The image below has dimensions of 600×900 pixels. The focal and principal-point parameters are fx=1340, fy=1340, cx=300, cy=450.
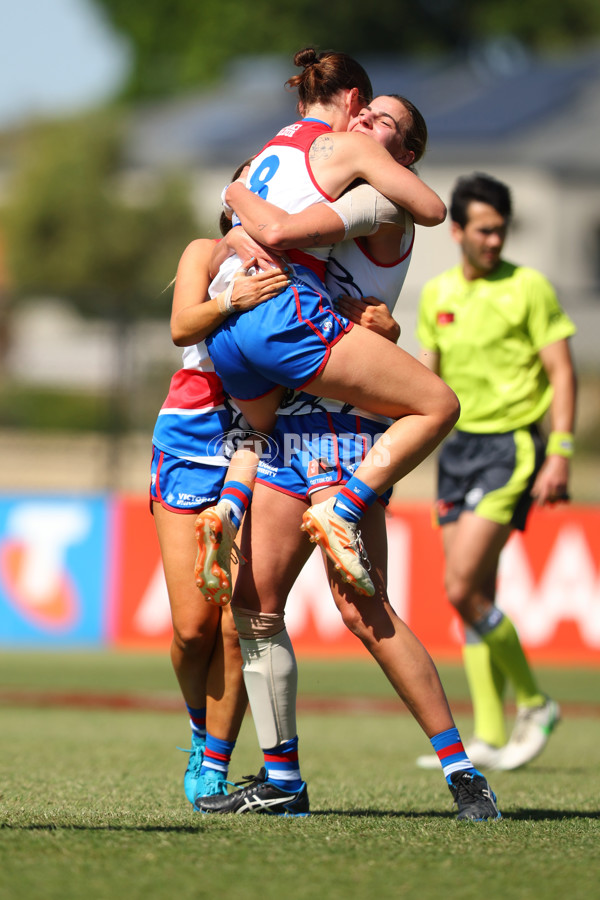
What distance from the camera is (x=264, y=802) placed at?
388cm

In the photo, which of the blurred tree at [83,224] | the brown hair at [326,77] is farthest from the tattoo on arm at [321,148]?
the blurred tree at [83,224]

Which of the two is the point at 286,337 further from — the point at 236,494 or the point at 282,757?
the point at 282,757

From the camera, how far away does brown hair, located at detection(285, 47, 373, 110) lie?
3.90m

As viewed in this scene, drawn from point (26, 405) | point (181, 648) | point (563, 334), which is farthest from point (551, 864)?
point (26, 405)

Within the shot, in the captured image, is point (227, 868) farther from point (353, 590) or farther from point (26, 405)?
point (26, 405)

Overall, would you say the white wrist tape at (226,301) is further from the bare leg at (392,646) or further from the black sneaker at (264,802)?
the black sneaker at (264,802)

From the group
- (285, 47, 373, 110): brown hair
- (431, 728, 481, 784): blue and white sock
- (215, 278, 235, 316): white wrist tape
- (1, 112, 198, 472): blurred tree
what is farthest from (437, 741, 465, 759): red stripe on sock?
(1, 112, 198, 472): blurred tree

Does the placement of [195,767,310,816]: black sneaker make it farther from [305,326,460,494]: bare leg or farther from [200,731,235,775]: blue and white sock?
[305,326,460,494]: bare leg

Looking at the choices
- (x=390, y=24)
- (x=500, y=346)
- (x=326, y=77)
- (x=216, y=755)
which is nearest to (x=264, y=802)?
(x=216, y=755)

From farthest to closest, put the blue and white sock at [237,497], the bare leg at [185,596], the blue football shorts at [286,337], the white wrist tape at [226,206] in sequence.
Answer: the bare leg at [185,596]
the white wrist tape at [226,206]
the blue and white sock at [237,497]
the blue football shorts at [286,337]

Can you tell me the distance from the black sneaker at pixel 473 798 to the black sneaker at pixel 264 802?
1.47 feet

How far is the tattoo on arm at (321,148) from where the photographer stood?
3678 mm

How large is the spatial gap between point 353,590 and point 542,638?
754cm

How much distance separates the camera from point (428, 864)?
3025mm
